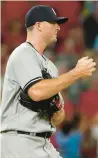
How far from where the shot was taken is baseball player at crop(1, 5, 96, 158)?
283 centimetres

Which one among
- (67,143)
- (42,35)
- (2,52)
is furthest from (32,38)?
(2,52)

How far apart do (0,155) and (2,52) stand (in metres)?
3.95

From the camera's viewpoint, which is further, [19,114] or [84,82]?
[84,82]

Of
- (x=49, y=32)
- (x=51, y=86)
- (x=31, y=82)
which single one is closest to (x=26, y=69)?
(x=31, y=82)

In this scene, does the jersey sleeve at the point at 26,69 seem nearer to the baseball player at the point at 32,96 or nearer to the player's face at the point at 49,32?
the baseball player at the point at 32,96

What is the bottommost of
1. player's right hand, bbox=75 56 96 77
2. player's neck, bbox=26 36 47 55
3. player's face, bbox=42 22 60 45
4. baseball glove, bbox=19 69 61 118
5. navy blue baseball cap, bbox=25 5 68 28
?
baseball glove, bbox=19 69 61 118

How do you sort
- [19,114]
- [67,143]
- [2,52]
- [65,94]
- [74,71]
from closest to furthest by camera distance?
[74,71] → [19,114] → [67,143] → [65,94] → [2,52]

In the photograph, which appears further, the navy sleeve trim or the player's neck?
the player's neck

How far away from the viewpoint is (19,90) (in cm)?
296

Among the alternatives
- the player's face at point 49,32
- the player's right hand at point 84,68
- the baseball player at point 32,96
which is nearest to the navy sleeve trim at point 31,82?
the baseball player at point 32,96

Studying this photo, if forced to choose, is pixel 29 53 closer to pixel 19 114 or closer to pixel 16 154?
pixel 19 114

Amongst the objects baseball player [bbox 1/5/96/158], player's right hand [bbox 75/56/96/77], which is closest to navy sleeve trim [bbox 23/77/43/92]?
baseball player [bbox 1/5/96/158]

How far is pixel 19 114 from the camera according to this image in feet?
9.73

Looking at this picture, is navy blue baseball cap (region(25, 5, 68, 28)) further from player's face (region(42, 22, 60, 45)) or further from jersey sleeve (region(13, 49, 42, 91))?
jersey sleeve (region(13, 49, 42, 91))
